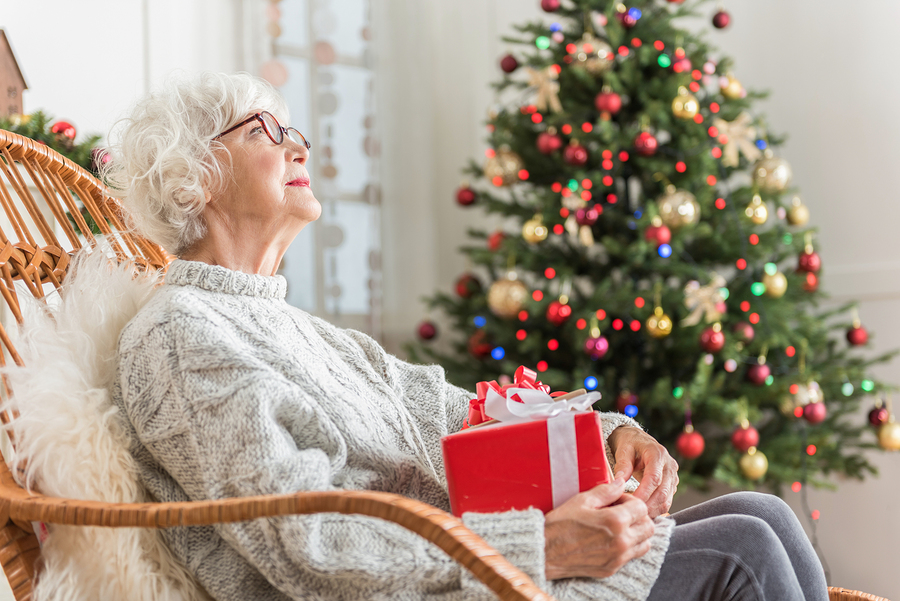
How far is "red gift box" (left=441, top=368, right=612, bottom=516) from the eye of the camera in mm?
824

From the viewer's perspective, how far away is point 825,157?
8.34 feet

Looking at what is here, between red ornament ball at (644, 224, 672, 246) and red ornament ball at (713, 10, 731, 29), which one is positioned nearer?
red ornament ball at (644, 224, 672, 246)

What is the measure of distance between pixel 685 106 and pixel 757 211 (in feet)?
1.23

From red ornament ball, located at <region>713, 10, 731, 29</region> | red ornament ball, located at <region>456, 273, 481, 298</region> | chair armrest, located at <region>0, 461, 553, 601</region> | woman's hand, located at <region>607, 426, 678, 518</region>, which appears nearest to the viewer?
chair armrest, located at <region>0, 461, 553, 601</region>

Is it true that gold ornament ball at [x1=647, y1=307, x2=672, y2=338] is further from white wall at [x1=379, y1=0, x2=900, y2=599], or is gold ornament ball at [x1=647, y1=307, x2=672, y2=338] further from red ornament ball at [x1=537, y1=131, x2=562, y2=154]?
white wall at [x1=379, y1=0, x2=900, y2=599]

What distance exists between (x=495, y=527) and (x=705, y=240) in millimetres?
1681

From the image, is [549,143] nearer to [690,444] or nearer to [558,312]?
[558,312]

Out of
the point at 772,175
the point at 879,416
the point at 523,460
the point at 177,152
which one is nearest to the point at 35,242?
the point at 177,152

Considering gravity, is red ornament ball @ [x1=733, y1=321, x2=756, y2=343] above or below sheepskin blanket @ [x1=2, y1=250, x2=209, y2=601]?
below

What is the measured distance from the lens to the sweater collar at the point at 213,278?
1047mm

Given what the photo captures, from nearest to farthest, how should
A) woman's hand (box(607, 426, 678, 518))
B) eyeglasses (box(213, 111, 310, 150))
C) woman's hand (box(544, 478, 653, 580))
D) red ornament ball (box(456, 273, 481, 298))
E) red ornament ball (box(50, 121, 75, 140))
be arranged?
woman's hand (box(544, 478, 653, 580)) < woman's hand (box(607, 426, 678, 518)) < eyeglasses (box(213, 111, 310, 150)) < red ornament ball (box(50, 121, 75, 140)) < red ornament ball (box(456, 273, 481, 298))

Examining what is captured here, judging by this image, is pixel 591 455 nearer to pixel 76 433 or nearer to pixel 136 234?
pixel 76 433

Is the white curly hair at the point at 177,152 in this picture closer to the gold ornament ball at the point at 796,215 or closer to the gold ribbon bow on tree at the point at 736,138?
the gold ribbon bow on tree at the point at 736,138

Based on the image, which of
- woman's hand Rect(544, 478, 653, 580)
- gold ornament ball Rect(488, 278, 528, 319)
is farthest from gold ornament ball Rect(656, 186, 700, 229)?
woman's hand Rect(544, 478, 653, 580)
